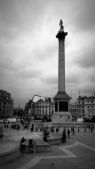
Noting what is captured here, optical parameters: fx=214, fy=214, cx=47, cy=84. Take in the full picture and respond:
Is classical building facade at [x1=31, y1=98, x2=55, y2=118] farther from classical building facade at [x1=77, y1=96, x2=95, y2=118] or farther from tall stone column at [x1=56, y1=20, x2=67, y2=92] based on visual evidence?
tall stone column at [x1=56, y1=20, x2=67, y2=92]

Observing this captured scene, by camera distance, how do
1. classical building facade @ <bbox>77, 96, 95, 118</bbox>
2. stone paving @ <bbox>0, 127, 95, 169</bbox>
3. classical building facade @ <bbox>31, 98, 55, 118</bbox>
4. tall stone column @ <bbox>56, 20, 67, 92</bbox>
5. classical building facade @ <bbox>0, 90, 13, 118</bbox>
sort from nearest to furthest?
stone paving @ <bbox>0, 127, 95, 169</bbox> < tall stone column @ <bbox>56, 20, 67, 92</bbox> < classical building facade @ <bbox>0, 90, 13, 118</bbox> < classical building facade @ <bbox>77, 96, 95, 118</bbox> < classical building facade @ <bbox>31, 98, 55, 118</bbox>

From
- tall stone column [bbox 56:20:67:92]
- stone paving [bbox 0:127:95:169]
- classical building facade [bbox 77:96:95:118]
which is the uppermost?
tall stone column [bbox 56:20:67:92]

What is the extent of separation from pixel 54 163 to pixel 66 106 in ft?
175

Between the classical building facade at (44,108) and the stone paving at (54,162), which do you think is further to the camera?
the classical building facade at (44,108)

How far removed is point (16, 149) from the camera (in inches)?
731

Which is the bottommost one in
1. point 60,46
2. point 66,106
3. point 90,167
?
point 90,167

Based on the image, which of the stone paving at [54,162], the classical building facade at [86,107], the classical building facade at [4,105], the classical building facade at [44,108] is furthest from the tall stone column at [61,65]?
the classical building facade at [44,108]

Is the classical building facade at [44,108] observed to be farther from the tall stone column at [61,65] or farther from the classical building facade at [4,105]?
the tall stone column at [61,65]

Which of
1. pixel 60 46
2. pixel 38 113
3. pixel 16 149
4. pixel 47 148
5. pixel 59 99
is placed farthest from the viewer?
pixel 38 113

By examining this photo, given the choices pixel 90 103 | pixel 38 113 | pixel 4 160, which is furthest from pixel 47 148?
pixel 38 113

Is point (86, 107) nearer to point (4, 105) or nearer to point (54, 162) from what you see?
point (4, 105)

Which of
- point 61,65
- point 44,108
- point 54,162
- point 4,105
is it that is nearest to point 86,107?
point 44,108

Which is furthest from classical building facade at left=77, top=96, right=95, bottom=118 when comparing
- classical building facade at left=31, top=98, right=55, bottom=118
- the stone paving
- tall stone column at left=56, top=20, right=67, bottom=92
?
the stone paving

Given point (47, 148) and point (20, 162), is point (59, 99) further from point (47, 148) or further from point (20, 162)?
point (20, 162)
